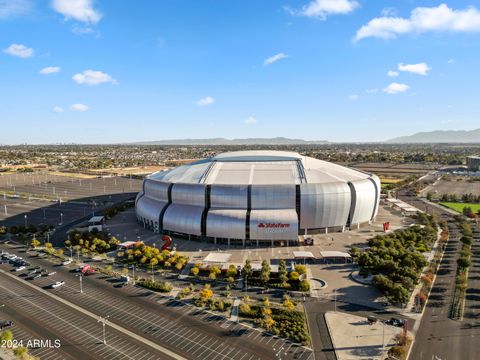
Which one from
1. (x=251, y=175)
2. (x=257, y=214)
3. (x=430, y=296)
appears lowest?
(x=430, y=296)

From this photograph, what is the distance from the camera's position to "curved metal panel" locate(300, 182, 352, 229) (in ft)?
285

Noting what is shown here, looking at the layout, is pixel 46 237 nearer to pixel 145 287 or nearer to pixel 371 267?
pixel 145 287

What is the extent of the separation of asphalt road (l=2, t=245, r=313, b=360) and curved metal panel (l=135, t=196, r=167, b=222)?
32203 mm

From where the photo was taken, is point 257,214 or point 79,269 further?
point 257,214

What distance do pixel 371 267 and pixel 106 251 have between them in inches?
2404

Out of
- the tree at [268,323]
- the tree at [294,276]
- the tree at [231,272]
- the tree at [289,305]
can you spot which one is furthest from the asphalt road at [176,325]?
the tree at [294,276]

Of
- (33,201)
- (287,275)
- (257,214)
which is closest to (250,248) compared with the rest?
(257,214)

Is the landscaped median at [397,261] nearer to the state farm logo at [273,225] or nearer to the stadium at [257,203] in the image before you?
the stadium at [257,203]

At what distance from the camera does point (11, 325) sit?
157 ft

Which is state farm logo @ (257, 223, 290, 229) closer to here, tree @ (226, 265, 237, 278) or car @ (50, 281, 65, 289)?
tree @ (226, 265, 237, 278)

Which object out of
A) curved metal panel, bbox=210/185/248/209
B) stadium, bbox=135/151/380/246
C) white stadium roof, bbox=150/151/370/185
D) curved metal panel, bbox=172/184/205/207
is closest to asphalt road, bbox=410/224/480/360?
stadium, bbox=135/151/380/246

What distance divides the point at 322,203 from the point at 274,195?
13053 mm

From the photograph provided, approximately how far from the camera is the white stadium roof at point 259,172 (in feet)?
305

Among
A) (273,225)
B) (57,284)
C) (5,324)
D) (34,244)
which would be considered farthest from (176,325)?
(34,244)
